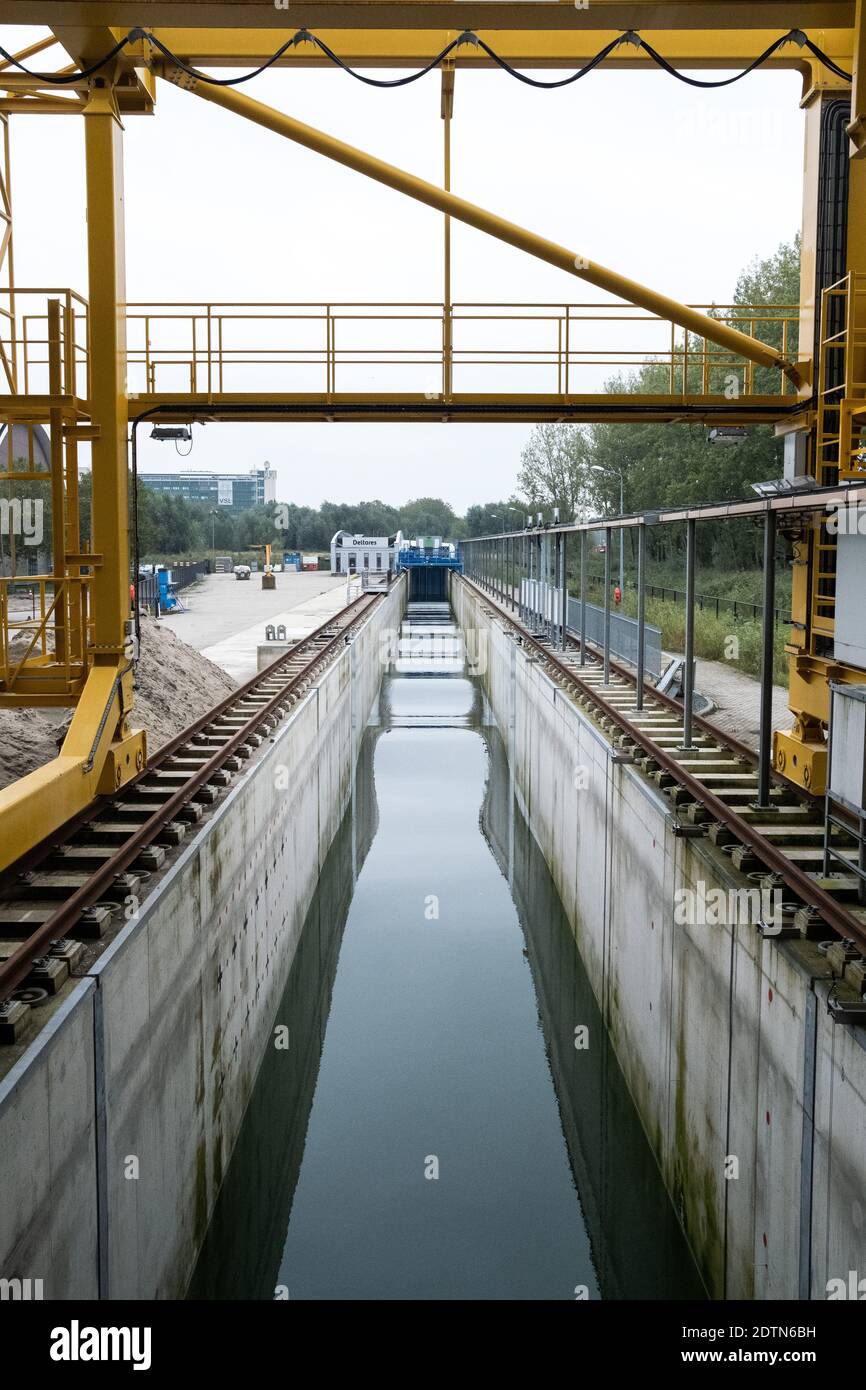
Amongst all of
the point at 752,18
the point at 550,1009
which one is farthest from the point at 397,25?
the point at 550,1009

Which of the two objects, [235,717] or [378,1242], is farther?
[235,717]

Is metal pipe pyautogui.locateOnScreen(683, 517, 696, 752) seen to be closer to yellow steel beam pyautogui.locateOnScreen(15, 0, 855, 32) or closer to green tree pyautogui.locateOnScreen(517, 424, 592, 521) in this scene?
yellow steel beam pyautogui.locateOnScreen(15, 0, 855, 32)

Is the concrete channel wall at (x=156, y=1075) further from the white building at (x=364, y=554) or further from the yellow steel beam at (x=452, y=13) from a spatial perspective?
the white building at (x=364, y=554)

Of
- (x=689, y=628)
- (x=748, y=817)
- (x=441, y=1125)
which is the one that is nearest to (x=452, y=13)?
(x=689, y=628)

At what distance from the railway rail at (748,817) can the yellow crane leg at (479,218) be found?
12.1 feet

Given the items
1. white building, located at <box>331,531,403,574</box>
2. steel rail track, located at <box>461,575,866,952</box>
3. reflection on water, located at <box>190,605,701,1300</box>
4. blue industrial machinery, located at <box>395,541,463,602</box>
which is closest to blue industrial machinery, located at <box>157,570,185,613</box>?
blue industrial machinery, located at <box>395,541,463,602</box>

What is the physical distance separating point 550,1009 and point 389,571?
56487 millimetres

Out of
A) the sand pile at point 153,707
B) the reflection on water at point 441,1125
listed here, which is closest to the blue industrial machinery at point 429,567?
the sand pile at point 153,707

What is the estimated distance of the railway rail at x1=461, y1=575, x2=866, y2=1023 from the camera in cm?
604

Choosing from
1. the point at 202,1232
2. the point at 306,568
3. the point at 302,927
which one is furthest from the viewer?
the point at 306,568

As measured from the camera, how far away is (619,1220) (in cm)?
858

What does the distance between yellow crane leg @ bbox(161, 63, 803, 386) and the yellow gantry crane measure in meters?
0.02

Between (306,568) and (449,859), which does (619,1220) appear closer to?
(449,859)

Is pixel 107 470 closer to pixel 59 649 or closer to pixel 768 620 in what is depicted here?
pixel 59 649
